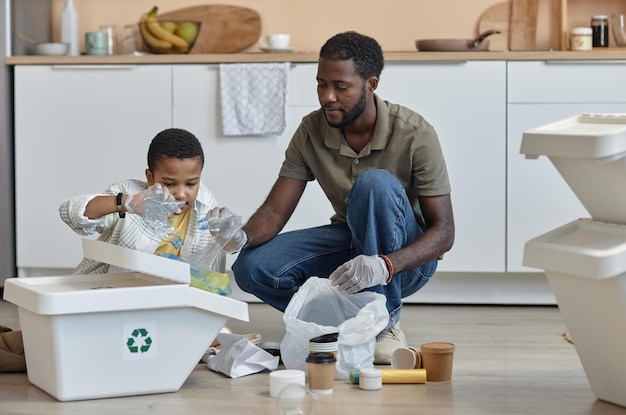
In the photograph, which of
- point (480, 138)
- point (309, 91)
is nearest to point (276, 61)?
point (309, 91)

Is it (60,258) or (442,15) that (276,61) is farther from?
(60,258)

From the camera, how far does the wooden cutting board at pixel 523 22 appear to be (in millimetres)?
4070

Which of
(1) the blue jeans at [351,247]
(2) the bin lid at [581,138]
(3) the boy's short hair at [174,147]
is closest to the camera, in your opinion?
(2) the bin lid at [581,138]

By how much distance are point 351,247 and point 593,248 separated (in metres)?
0.93

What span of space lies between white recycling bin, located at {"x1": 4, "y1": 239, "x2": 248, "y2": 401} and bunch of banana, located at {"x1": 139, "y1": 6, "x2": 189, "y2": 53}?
1752 millimetres

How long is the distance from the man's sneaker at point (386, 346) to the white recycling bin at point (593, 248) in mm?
589

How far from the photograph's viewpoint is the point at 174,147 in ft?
8.14

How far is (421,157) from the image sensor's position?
269 centimetres

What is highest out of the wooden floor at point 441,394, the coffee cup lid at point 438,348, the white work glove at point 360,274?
the white work glove at point 360,274

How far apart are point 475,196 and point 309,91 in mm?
742

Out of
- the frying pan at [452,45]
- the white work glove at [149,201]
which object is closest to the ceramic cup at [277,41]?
the frying pan at [452,45]

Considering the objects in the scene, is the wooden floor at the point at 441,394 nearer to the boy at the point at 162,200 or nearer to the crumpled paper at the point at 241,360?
the crumpled paper at the point at 241,360

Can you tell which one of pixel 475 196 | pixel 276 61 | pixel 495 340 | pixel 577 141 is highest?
pixel 276 61

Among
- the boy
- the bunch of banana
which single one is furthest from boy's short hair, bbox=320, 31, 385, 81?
the bunch of banana
